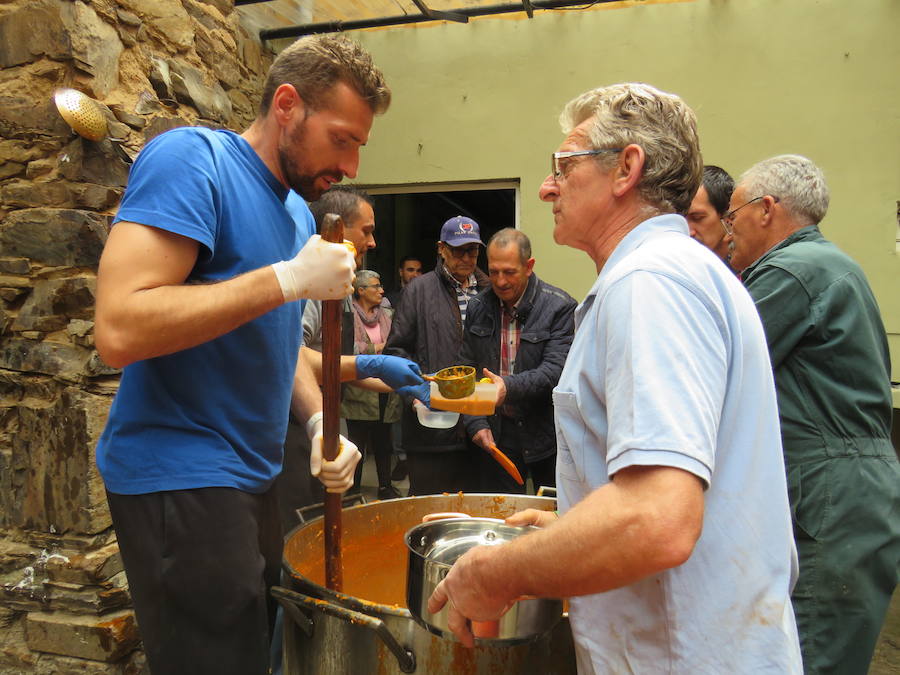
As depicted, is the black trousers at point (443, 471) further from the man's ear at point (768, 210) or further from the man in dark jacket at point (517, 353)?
the man's ear at point (768, 210)

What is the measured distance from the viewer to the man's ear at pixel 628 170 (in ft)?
3.96

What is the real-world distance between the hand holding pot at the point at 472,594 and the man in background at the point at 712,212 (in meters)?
2.42

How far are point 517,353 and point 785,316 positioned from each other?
1.72 meters

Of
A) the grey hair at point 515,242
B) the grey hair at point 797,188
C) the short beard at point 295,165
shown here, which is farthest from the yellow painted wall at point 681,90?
the short beard at point 295,165

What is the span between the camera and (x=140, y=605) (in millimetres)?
1531

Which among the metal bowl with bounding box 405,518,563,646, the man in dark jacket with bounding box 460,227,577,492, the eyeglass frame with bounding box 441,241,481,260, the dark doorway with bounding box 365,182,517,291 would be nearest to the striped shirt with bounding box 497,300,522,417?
the man in dark jacket with bounding box 460,227,577,492

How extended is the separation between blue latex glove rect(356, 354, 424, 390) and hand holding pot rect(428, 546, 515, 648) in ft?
5.38

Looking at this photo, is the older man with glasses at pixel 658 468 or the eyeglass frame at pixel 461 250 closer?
the older man with glasses at pixel 658 468

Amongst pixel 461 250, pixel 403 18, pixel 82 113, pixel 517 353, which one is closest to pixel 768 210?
pixel 517 353

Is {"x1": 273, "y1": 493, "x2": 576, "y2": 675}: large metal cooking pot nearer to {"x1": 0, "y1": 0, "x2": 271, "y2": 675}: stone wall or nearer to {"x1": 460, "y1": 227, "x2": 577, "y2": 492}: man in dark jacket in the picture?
{"x1": 0, "y1": 0, "x2": 271, "y2": 675}: stone wall

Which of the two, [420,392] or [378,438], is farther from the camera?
[378,438]

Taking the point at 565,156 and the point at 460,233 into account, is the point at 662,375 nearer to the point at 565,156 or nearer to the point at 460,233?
the point at 565,156

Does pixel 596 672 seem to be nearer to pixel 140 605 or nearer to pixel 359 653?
pixel 359 653

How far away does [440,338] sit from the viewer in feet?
12.8
